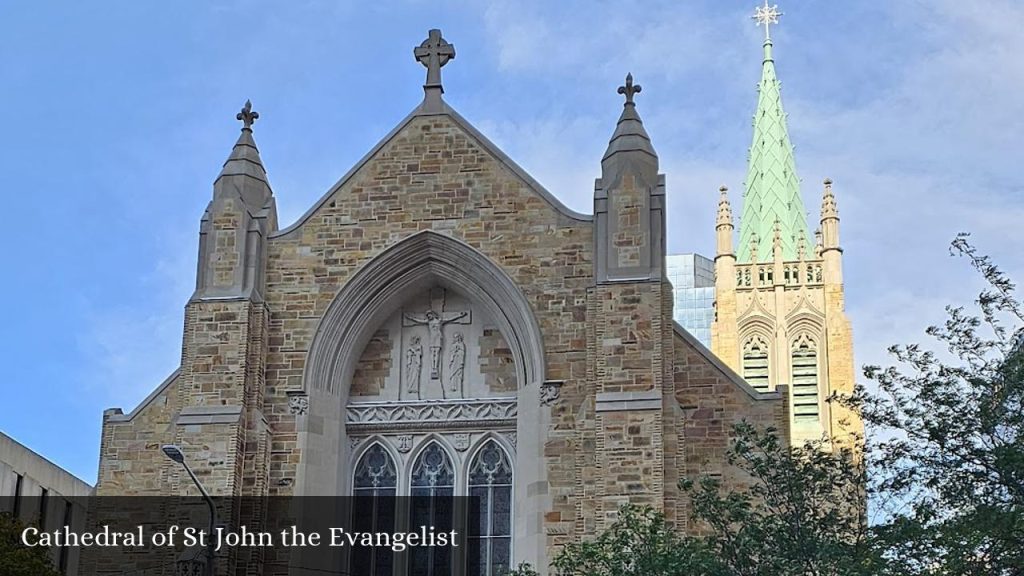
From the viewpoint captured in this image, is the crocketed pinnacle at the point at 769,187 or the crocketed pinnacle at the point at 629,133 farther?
the crocketed pinnacle at the point at 769,187

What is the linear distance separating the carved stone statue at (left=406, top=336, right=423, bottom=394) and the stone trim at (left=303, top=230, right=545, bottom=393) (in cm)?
65

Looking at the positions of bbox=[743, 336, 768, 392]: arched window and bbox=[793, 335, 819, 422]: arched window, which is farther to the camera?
bbox=[743, 336, 768, 392]: arched window

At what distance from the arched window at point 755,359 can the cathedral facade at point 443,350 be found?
41.1 m

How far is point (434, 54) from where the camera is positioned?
25391 millimetres

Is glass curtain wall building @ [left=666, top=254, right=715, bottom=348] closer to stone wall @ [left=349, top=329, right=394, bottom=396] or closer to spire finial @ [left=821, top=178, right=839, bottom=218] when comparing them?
spire finial @ [left=821, top=178, right=839, bottom=218]

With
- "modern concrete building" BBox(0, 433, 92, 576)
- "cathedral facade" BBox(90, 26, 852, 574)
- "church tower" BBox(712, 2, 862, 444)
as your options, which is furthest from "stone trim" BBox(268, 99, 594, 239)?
"church tower" BBox(712, 2, 862, 444)

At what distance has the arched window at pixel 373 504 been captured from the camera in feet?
76.3

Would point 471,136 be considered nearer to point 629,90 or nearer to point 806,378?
point 629,90

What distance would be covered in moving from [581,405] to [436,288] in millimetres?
3357

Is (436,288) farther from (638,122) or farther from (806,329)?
(806,329)

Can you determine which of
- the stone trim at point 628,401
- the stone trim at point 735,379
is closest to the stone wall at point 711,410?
the stone trim at point 735,379

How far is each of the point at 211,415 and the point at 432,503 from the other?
3486 mm

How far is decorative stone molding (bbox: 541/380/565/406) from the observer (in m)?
22.6

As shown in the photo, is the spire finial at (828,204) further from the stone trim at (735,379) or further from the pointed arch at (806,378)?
the stone trim at (735,379)
